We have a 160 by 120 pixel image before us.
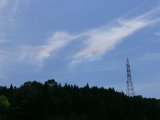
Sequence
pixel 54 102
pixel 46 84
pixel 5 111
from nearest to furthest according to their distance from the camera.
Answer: pixel 5 111, pixel 54 102, pixel 46 84

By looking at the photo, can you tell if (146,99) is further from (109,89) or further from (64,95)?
(64,95)

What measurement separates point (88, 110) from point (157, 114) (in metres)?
16.8

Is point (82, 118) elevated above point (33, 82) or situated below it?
below

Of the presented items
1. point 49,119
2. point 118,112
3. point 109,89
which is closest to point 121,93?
point 109,89

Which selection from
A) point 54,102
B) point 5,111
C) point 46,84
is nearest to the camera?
point 5,111

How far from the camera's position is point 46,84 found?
4417 inches

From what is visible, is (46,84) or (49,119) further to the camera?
(46,84)

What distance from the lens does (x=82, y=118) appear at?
323 feet

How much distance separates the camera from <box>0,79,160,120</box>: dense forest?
321 ft

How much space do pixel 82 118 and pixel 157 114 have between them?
2443cm

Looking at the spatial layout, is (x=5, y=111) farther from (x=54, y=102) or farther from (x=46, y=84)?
(x=46, y=84)

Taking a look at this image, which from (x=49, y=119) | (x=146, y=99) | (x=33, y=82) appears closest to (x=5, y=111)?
(x=49, y=119)

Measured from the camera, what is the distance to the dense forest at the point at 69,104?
321 ft

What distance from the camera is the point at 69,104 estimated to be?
106 meters
